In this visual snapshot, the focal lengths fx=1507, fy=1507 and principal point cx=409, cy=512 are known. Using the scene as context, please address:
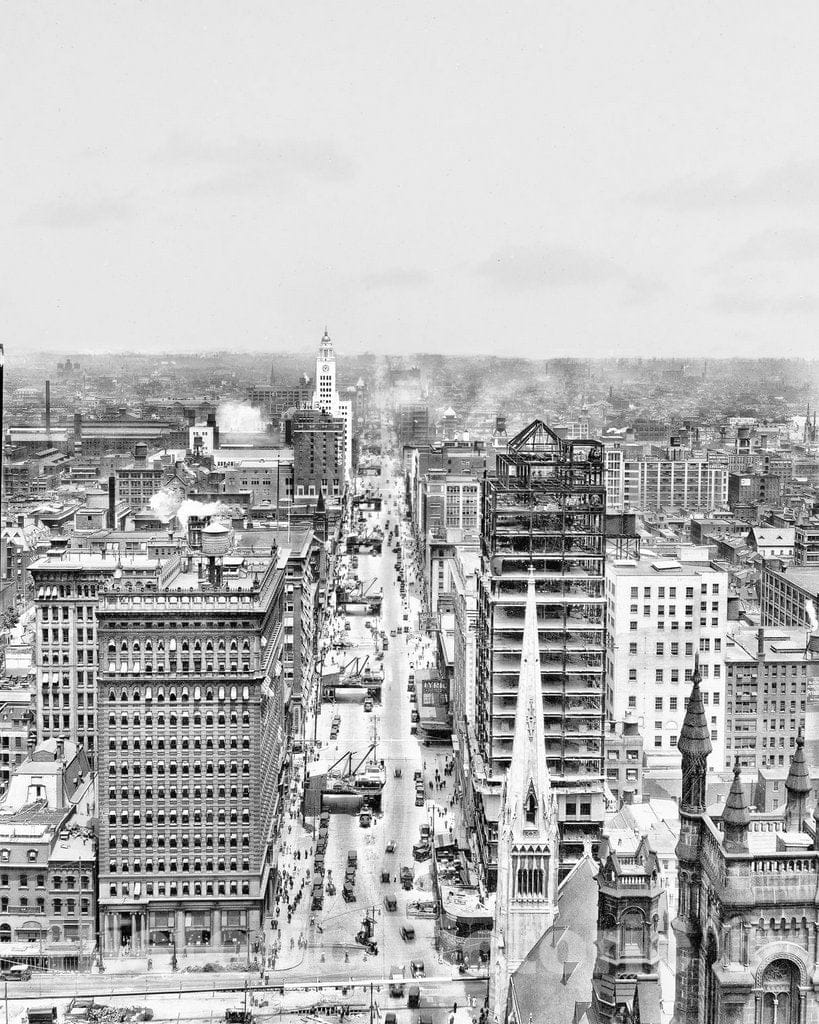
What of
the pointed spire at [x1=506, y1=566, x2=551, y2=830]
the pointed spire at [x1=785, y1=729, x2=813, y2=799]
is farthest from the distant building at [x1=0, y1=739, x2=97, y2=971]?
the pointed spire at [x1=785, y1=729, x2=813, y2=799]

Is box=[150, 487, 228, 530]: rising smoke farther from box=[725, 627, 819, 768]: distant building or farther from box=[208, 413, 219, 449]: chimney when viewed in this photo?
box=[725, 627, 819, 768]: distant building

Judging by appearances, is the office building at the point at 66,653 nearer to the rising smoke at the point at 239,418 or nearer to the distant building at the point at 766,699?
the distant building at the point at 766,699

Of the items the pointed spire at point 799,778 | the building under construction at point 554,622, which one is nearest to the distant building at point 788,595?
the building under construction at point 554,622

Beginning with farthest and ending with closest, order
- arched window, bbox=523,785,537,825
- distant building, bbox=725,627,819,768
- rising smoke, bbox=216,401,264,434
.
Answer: rising smoke, bbox=216,401,264,434 → distant building, bbox=725,627,819,768 → arched window, bbox=523,785,537,825

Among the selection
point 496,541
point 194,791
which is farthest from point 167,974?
point 496,541

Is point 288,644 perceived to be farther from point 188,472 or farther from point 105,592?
point 188,472
